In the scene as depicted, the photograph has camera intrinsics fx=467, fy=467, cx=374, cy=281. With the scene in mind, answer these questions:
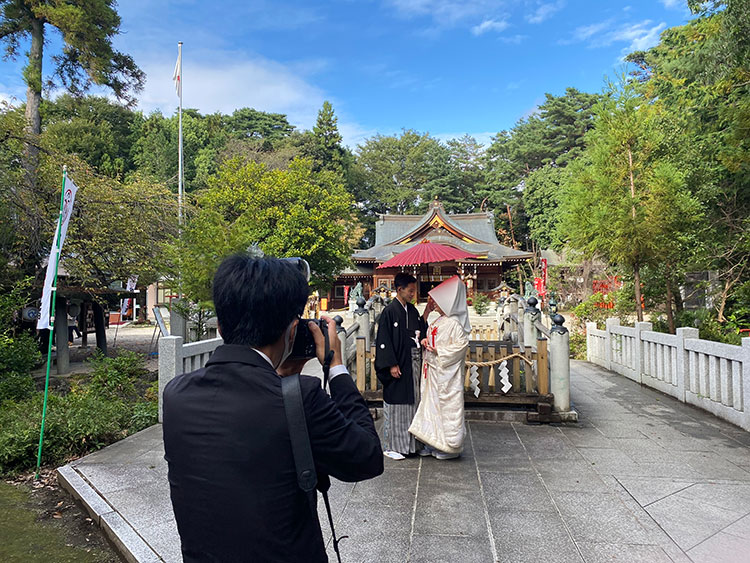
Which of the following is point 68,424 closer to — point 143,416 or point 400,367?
point 143,416

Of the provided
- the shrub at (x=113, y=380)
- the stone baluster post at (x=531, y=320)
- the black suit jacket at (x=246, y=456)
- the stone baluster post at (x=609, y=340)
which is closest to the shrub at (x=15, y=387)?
the shrub at (x=113, y=380)

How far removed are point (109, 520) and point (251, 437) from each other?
9.28ft

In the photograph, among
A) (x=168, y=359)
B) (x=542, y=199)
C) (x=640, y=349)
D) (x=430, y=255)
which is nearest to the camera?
(x=168, y=359)

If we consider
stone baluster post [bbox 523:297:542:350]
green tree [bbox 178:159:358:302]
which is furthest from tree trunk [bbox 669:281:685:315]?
green tree [bbox 178:159:358:302]

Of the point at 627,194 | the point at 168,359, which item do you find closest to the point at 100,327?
the point at 168,359

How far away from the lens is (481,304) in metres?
24.6

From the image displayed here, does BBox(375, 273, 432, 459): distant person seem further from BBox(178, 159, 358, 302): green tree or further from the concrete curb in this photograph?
BBox(178, 159, 358, 302): green tree

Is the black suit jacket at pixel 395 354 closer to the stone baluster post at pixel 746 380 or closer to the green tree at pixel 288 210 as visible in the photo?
the stone baluster post at pixel 746 380

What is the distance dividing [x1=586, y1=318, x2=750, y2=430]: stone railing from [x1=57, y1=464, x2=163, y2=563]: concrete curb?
5.68m

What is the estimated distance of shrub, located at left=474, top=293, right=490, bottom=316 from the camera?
24.1m

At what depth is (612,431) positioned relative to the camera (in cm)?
514

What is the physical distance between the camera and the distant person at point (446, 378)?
4164 mm

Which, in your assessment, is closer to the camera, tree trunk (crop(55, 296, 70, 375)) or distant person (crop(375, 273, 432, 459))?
distant person (crop(375, 273, 432, 459))

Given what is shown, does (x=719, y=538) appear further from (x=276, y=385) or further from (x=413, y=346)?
(x=276, y=385)
